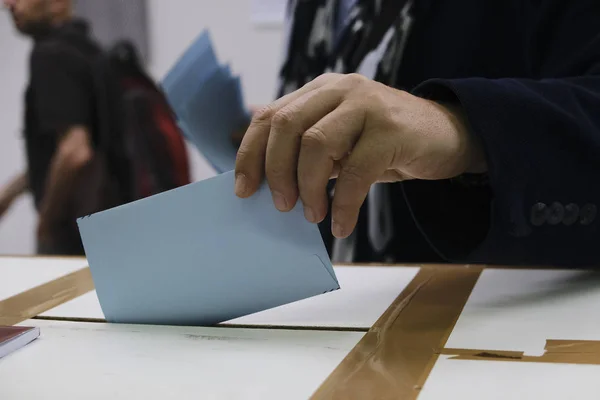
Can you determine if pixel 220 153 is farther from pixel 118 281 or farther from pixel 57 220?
pixel 57 220

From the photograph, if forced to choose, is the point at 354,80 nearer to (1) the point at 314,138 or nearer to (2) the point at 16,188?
(1) the point at 314,138

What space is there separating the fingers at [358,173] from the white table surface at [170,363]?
0.09m

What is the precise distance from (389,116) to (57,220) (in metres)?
1.72

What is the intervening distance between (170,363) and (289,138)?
0.16 m

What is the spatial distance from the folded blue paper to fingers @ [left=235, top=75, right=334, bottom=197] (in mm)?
221

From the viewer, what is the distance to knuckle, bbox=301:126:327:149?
0.49 meters

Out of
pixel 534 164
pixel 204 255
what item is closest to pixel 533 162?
pixel 534 164

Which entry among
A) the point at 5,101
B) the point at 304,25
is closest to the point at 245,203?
the point at 304,25

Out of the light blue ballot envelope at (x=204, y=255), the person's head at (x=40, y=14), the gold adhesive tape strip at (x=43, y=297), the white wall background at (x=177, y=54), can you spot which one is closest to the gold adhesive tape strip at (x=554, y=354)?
the light blue ballot envelope at (x=204, y=255)

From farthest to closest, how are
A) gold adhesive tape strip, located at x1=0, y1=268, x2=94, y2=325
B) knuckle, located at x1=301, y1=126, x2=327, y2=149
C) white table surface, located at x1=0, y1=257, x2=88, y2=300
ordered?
white table surface, located at x1=0, y1=257, x2=88, y2=300 < gold adhesive tape strip, located at x1=0, y1=268, x2=94, y2=325 < knuckle, located at x1=301, y1=126, x2=327, y2=149

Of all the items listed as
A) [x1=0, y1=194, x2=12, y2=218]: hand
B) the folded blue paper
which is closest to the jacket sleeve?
the folded blue paper

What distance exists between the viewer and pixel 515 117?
1.88 feet

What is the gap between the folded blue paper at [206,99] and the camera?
0.74m

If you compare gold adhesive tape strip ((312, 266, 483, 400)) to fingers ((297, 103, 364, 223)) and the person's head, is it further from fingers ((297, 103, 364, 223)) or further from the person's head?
the person's head
